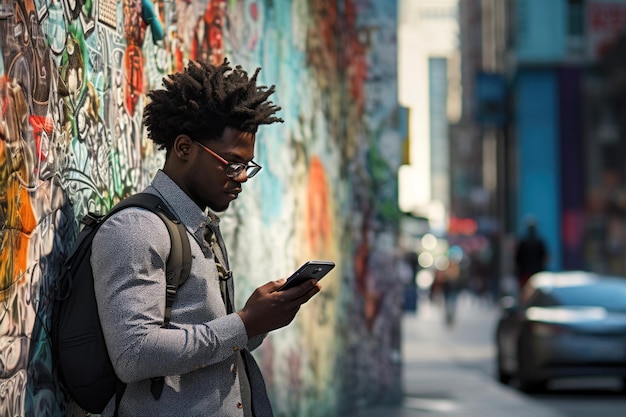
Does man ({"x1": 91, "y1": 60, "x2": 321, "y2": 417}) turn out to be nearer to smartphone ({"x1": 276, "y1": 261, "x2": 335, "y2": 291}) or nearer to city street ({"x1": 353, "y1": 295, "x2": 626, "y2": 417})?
smartphone ({"x1": 276, "y1": 261, "x2": 335, "y2": 291})

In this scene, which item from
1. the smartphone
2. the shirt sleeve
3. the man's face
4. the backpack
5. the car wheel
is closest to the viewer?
the shirt sleeve

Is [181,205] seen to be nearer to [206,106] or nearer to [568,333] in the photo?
[206,106]

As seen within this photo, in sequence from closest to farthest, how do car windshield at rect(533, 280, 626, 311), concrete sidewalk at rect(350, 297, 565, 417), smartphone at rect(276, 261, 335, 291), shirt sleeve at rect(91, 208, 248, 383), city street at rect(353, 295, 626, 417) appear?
1. shirt sleeve at rect(91, 208, 248, 383)
2. smartphone at rect(276, 261, 335, 291)
3. concrete sidewalk at rect(350, 297, 565, 417)
4. city street at rect(353, 295, 626, 417)
5. car windshield at rect(533, 280, 626, 311)

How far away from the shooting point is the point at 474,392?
14.8 metres

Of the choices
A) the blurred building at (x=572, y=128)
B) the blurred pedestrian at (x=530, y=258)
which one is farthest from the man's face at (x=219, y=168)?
the blurred building at (x=572, y=128)

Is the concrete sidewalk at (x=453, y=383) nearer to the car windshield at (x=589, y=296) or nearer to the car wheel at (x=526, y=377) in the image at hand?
the car wheel at (x=526, y=377)

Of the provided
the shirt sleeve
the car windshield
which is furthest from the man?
the car windshield

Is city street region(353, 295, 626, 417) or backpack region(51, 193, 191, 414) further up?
backpack region(51, 193, 191, 414)

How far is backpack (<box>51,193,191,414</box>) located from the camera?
12.4 feet

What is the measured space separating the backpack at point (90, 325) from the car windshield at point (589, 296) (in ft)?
39.8

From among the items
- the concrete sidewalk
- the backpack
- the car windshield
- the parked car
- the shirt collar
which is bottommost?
the concrete sidewalk

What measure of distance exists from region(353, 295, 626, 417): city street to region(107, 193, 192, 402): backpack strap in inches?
319

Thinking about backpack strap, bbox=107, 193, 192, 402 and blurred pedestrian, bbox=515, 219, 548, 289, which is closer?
backpack strap, bbox=107, 193, 192, 402

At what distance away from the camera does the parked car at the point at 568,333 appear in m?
14.9
